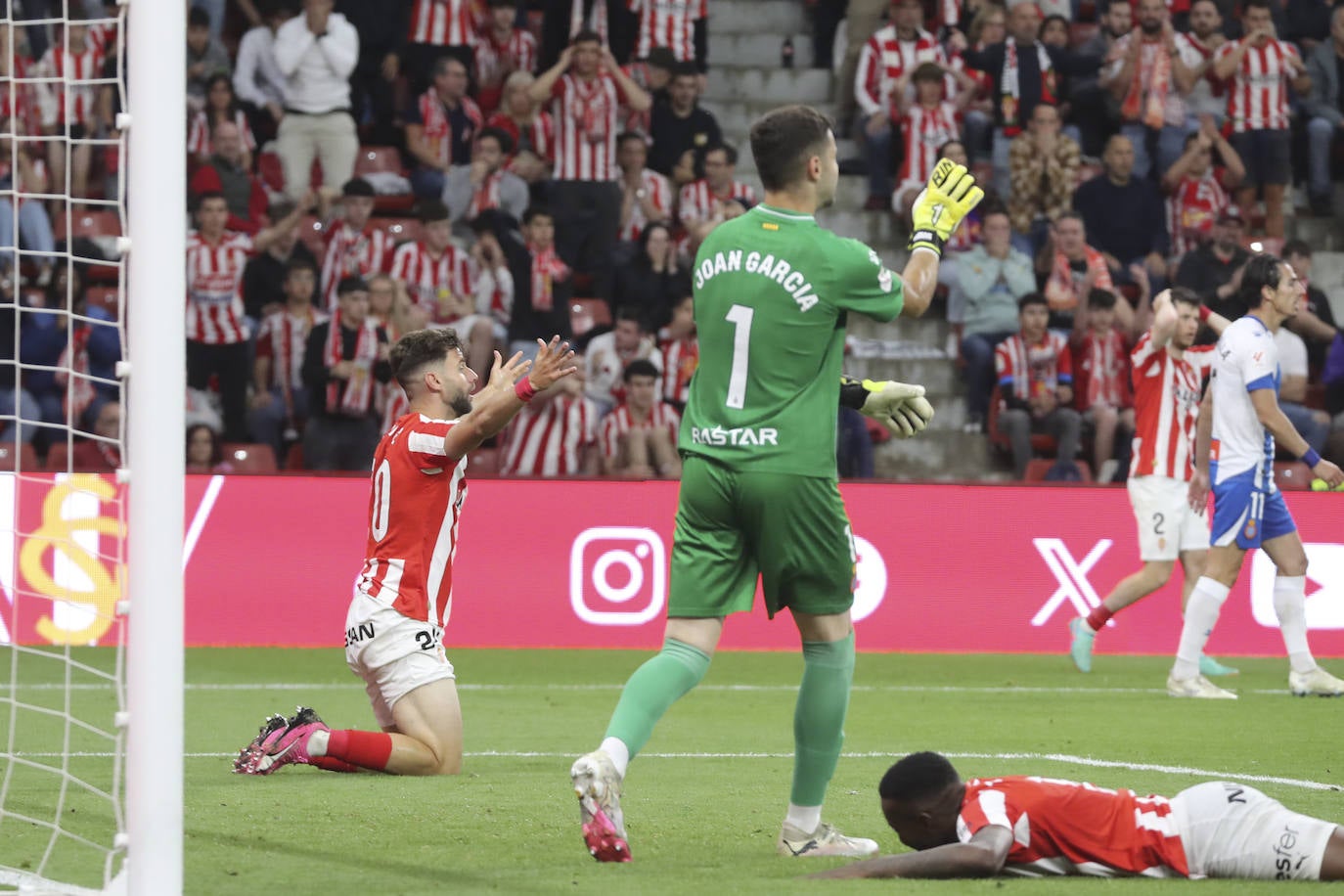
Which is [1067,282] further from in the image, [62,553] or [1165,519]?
[62,553]

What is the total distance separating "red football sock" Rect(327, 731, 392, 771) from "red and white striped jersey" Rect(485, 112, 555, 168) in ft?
36.6

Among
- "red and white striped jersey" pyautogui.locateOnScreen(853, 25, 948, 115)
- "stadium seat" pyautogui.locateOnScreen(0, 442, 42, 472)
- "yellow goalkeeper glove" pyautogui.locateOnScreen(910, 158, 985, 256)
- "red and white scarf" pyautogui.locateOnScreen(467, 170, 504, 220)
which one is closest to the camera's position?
"yellow goalkeeper glove" pyautogui.locateOnScreen(910, 158, 985, 256)

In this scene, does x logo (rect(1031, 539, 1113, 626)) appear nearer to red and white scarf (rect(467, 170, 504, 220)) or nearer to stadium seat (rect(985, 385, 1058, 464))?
stadium seat (rect(985, 385, 1058, 464))

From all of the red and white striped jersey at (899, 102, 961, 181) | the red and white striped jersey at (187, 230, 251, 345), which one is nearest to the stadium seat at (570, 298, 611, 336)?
the red and white striped jersey at (187, 230, 251, 345)

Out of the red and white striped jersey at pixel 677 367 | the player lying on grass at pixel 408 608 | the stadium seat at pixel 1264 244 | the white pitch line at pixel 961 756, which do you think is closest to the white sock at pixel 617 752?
the player lying on grass at pixel 408 608

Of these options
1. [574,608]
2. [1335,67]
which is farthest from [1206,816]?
[1335,67]

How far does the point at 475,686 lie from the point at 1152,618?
4997mm

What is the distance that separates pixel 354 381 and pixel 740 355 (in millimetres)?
10594

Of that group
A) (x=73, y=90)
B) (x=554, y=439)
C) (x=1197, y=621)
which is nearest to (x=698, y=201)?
(x=554, y=439)

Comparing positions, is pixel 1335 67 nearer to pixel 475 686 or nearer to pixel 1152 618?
pixel 1152 618

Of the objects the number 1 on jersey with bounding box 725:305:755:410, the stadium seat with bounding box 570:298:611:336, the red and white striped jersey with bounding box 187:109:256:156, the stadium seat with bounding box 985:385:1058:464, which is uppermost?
the red and white striped jersey with bounding box 187:109:256:156

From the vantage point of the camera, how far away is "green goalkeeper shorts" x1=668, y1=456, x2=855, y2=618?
519 cm

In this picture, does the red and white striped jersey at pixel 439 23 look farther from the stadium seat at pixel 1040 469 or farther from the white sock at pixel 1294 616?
the white sock at pixel 1294 616

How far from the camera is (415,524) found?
24.1 feet
